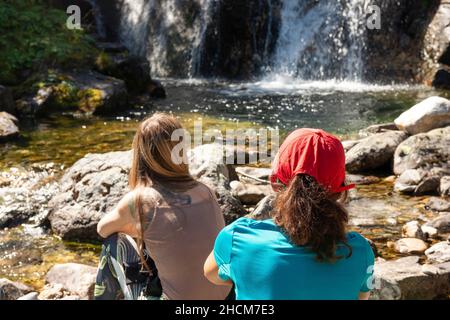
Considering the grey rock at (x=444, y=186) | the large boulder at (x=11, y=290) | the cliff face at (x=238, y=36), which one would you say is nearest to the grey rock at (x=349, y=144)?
the grey rock at (x=444, y=186)

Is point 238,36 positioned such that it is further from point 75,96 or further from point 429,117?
point 429,117

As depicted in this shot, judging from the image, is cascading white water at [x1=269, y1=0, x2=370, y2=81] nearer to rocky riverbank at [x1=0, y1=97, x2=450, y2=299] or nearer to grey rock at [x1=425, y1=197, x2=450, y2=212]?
rocky riverbank at [x1=0, y1=97, x2=450, y2=299]

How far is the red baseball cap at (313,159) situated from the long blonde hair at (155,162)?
869 millimetres

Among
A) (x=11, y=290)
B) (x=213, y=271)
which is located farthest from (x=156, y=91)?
(x=213, y=271)

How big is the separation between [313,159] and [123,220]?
4.06 feet

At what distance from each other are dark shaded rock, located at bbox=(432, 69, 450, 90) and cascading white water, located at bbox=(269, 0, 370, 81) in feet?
6.58

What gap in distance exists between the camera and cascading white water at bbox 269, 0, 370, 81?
1544 centimetres

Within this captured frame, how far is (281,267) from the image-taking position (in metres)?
2.38

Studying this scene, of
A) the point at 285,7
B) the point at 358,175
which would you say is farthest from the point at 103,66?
the point at 358,175

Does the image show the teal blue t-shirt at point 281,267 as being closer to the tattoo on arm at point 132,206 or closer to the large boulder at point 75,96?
the tattoo on arm at point 132,206
